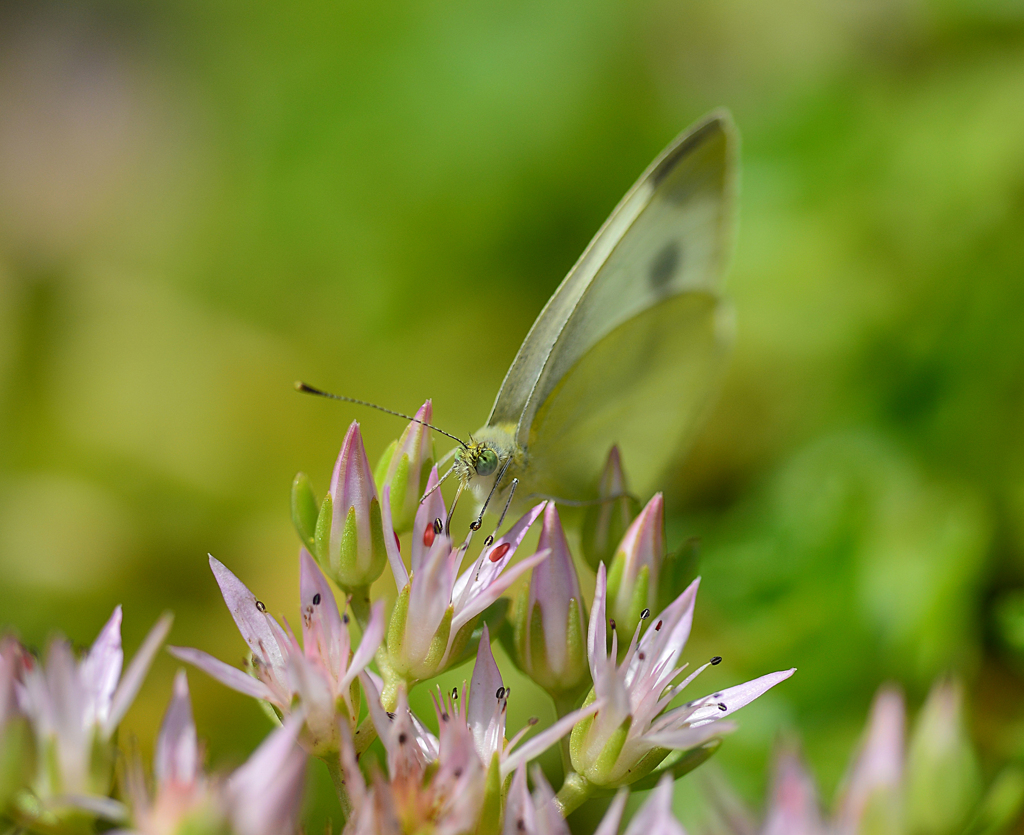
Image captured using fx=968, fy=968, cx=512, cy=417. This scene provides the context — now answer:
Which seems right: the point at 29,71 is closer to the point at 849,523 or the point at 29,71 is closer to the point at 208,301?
the point at 208,301

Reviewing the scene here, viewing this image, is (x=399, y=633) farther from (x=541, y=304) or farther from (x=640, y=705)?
(x=541, y=304)

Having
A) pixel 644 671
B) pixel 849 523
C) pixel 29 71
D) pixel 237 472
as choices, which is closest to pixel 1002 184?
pixel 849 523

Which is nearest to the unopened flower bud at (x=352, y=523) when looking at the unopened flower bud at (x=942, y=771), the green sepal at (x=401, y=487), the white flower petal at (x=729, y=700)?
the green sepal at (x=401, y=487)

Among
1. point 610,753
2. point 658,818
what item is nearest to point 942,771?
point 658,818

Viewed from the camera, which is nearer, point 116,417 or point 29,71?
point 116,417

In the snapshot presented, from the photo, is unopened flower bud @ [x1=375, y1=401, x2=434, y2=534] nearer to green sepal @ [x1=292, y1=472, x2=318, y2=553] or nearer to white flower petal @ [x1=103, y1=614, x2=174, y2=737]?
green sepal @ [x1=292, y1=472, x2=318, y2=553]
